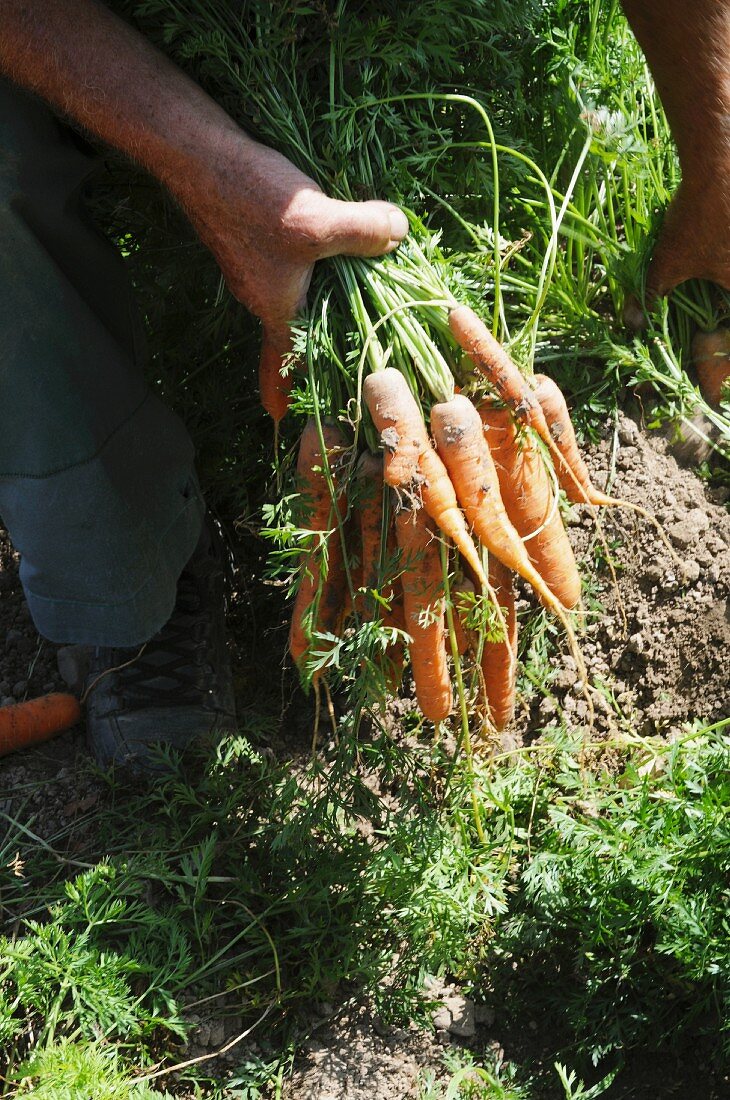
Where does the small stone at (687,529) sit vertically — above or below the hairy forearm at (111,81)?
below

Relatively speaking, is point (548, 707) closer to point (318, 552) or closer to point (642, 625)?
point (642, 625)

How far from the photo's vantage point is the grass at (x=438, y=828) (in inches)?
57.0

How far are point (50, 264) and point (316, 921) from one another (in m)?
1.06

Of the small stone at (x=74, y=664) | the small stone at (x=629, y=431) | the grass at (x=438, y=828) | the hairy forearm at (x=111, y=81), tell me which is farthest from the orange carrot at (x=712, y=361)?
the small stone at (x=74, y=664)

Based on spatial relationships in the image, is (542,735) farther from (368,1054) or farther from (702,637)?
(368,1054)

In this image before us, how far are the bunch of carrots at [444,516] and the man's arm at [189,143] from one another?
0.20 meters

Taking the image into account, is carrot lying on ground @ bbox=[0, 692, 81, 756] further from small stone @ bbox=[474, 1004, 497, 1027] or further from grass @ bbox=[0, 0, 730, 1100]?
small stone @ bbox=[474, 1004, 497, 1027]

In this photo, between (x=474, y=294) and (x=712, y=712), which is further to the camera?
(x=712, y=712)

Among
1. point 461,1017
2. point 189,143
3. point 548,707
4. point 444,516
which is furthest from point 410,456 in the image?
point 461,1017

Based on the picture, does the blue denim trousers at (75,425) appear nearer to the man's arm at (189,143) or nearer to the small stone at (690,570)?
the man's arm at (189,143)

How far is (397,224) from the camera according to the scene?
150cm

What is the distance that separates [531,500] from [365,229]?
1.56 ft

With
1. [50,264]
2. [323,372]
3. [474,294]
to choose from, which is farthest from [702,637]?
[50,264]

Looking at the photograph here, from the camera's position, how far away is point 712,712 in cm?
184
